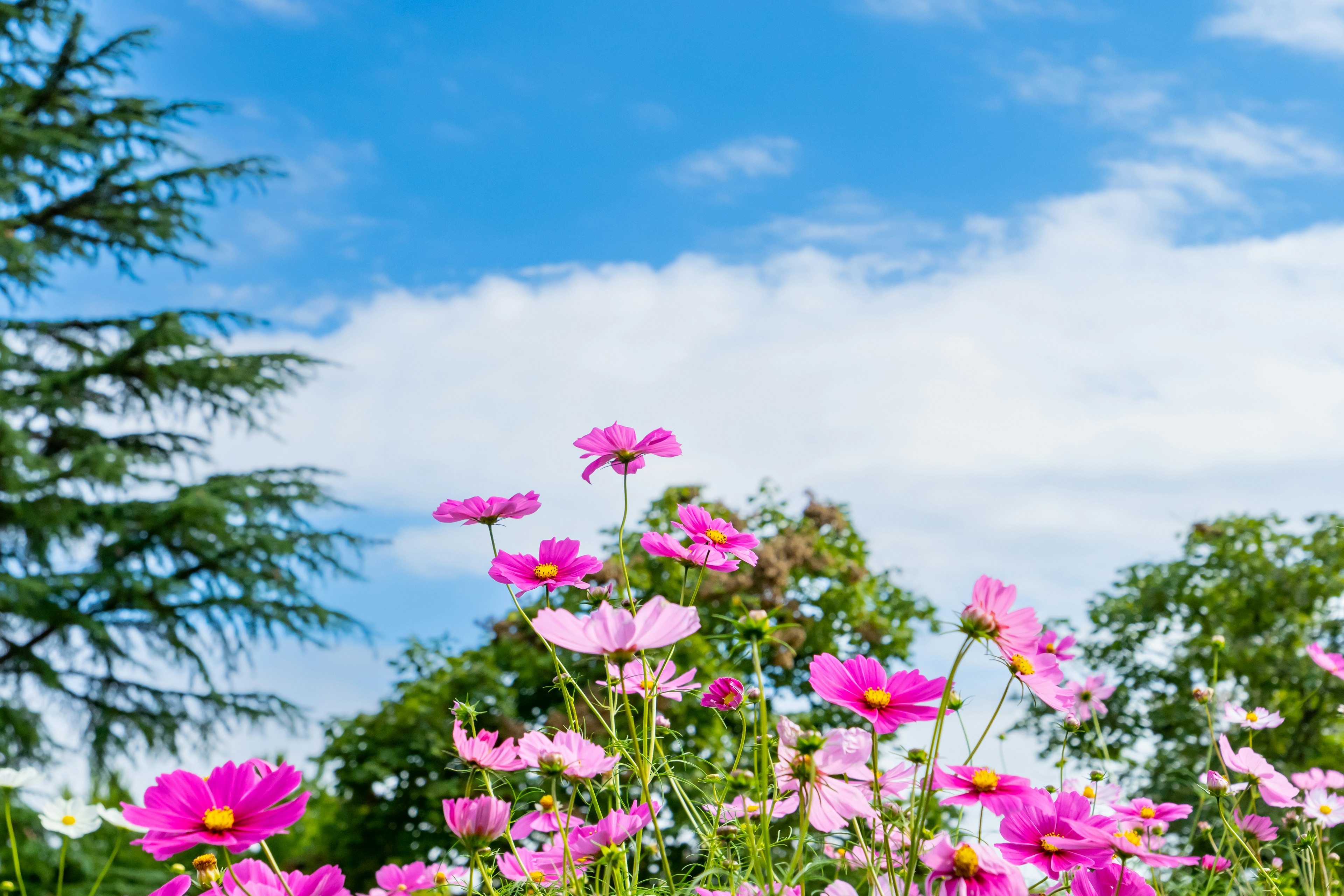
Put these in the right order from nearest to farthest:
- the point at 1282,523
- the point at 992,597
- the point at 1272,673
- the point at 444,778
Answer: the point at 992,597
the point at 444,778
the point at 1272,673
the point at 1282,523

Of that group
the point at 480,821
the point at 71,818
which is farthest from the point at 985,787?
the point at 71,818

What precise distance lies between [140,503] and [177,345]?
1352 mm

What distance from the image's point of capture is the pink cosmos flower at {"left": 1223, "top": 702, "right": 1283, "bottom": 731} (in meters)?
1.65

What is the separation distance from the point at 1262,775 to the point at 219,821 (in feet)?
4.59

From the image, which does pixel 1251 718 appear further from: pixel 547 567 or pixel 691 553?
pixel 547 567

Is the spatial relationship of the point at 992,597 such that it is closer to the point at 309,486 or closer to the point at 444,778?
the point at 444,778

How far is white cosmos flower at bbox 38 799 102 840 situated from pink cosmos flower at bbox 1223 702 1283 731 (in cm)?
194

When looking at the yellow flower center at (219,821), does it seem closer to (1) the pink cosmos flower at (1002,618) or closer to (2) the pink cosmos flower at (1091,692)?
(1) the pink cosmos flower at (1002,618)

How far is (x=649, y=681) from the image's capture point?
1.06 meters

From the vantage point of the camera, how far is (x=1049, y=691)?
100 cm


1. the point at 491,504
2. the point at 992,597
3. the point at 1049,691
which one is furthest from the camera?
the point at 491,504

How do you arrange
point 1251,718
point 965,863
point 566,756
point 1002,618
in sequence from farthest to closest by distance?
point 1251,718, point 566,756, point 1002,618, point 965,863

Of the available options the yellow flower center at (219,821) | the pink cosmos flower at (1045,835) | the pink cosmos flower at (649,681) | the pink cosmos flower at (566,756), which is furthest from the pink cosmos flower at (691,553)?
the yellow flower center at (219,821)

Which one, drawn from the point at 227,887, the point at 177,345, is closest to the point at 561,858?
the point at 227,887
